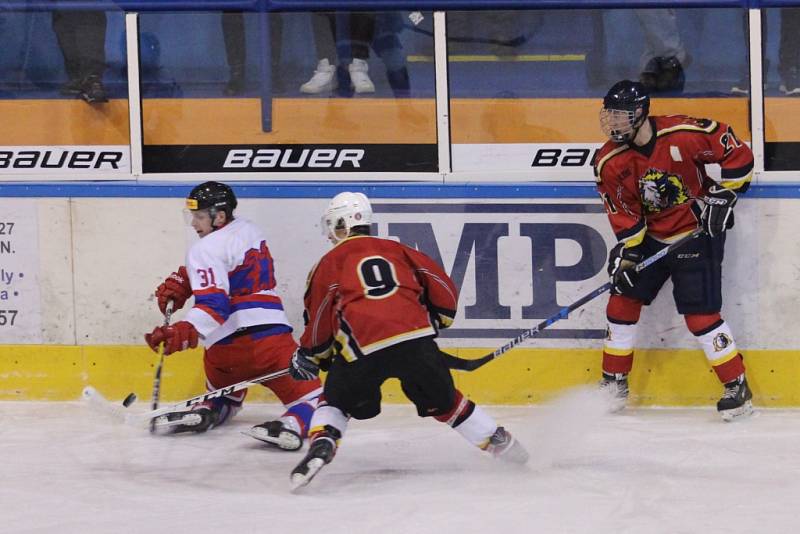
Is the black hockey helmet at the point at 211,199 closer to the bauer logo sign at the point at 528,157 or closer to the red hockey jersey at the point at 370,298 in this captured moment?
the red hockey jersey at the point at 370,298

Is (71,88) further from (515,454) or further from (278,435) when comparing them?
(515,454)

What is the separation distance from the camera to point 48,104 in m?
4.87

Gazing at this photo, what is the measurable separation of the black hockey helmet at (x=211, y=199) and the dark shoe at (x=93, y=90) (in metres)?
0.78

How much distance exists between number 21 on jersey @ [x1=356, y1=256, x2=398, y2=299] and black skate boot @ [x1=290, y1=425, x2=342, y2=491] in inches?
16.7

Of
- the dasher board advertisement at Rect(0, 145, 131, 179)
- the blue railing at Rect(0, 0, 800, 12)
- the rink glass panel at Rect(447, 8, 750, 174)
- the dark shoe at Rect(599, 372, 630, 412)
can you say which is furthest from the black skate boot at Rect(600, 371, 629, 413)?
the dasher board advertisement at Rect(0, 145, 131, 179)

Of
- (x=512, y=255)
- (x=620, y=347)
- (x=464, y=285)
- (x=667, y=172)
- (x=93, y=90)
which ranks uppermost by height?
(x=93, y=90)

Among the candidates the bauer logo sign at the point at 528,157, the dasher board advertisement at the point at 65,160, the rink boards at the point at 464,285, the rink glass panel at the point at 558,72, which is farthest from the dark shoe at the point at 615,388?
Result: the dasher board advertisement at the point at 65,160

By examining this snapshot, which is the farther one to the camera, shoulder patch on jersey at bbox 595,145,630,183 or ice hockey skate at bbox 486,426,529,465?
shoulder patch on jersey at bbox 595,145,630,183

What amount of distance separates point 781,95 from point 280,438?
2196 mm

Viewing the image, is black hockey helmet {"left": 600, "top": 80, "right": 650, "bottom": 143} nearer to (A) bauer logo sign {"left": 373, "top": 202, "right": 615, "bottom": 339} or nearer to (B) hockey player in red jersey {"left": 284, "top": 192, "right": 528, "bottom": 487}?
(A) bauer logo sign {"left": 373, "top": 202, "right": 615, "bottom": 339}

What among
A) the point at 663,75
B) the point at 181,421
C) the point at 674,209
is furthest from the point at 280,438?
the point at 663,75

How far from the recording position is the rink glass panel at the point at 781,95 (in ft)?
15.2

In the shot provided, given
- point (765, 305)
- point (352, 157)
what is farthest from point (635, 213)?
point (352, 157)

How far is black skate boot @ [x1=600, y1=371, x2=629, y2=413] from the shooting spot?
4531 mm
